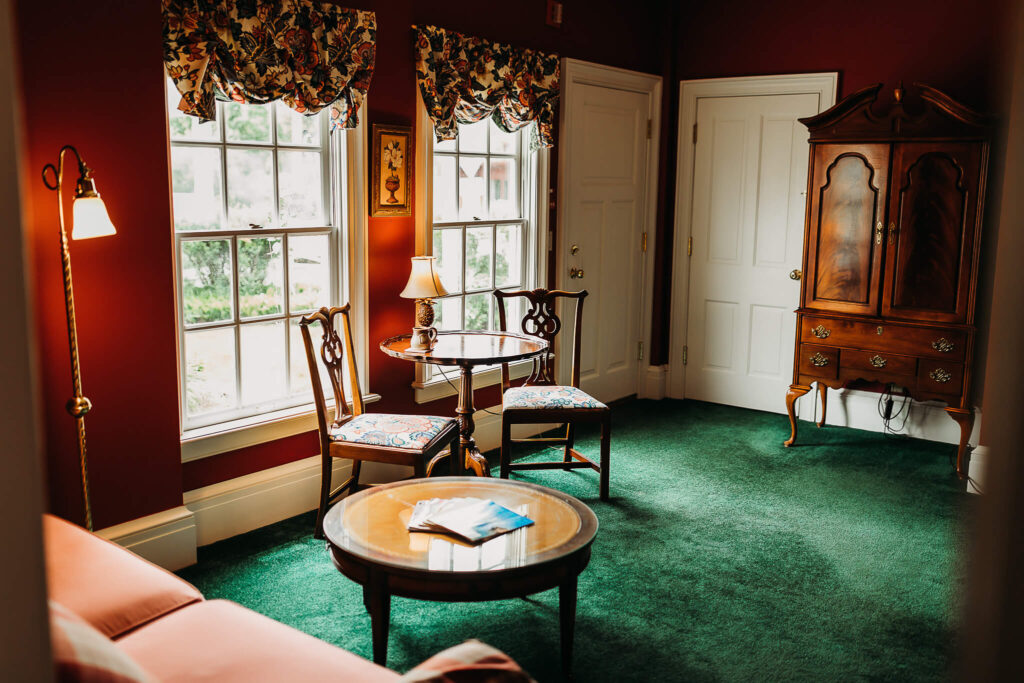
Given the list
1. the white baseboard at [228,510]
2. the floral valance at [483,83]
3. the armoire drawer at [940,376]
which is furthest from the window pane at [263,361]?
the armoire drawer at [940,376]

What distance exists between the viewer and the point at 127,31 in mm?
2965

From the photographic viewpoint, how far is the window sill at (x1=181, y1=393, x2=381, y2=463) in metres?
3.44

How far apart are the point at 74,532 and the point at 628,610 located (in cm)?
186

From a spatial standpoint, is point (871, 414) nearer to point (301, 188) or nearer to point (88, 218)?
point (301, 188)

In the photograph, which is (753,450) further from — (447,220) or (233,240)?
(233,240)

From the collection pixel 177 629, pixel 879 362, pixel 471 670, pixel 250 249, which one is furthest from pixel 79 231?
pixel 879 362

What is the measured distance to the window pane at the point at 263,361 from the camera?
12.2 ft

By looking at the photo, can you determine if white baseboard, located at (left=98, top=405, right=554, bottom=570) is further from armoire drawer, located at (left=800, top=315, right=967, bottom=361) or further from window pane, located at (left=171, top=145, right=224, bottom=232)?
armoire drawer, located at (left=800, top=315, right=967, bottom=361)

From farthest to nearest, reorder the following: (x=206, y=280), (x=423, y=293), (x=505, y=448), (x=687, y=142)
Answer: (x=687, y=142) → (x=505, y=448) → (x=423, y=293) → (x=206, y=280)

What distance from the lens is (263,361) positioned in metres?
3.79

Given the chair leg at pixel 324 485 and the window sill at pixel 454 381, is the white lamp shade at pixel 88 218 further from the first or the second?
the window sill at pixel 454 381

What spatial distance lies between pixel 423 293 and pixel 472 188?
1.09 m

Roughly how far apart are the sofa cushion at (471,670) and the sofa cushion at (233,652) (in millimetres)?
442

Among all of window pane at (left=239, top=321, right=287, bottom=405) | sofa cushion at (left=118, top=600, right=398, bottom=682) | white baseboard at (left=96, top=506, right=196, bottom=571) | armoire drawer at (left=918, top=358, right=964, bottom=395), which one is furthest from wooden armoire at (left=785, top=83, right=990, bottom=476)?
sofa cushion at (left=118, top=600, right=398, bottom=682)
